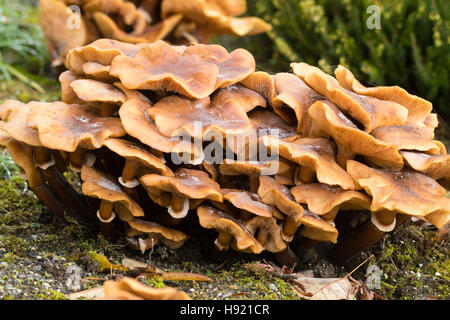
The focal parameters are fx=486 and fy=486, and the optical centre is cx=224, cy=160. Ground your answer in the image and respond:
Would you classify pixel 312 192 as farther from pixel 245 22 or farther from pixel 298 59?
pixel 298 59

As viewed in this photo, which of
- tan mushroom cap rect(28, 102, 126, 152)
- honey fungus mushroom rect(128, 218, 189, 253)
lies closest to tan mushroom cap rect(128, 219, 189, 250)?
honey fungus mushroom rect(128, 218, 189, 253)

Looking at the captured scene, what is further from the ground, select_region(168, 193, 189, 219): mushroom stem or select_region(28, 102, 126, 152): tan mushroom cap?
select_region(28, 102, 126, 152): tan mushroom cap

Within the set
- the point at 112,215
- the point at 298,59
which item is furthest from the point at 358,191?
the point at 298,59

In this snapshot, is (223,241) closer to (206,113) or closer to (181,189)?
(181,189)

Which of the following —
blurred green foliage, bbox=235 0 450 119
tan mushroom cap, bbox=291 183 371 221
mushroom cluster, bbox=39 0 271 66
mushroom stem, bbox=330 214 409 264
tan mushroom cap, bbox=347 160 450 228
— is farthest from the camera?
blurred green foliage, bbox=235 0 450 119

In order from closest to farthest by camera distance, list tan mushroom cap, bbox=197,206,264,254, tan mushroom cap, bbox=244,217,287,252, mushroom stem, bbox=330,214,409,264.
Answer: tan mushroom cap, bbox=197,206,264,254, tan mushroom cap, bbox=244,217,287,252, mushroom stem, bbox=330,214,409,264

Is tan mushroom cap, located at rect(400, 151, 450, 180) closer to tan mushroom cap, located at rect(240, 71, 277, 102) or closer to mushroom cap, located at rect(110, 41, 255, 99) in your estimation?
tan mushroom cap, located at rect(240, 71, 277, 102)

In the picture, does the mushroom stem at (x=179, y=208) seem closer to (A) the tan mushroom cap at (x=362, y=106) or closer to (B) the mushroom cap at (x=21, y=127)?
(B) the mushroom cap at (x=21, y=127)
